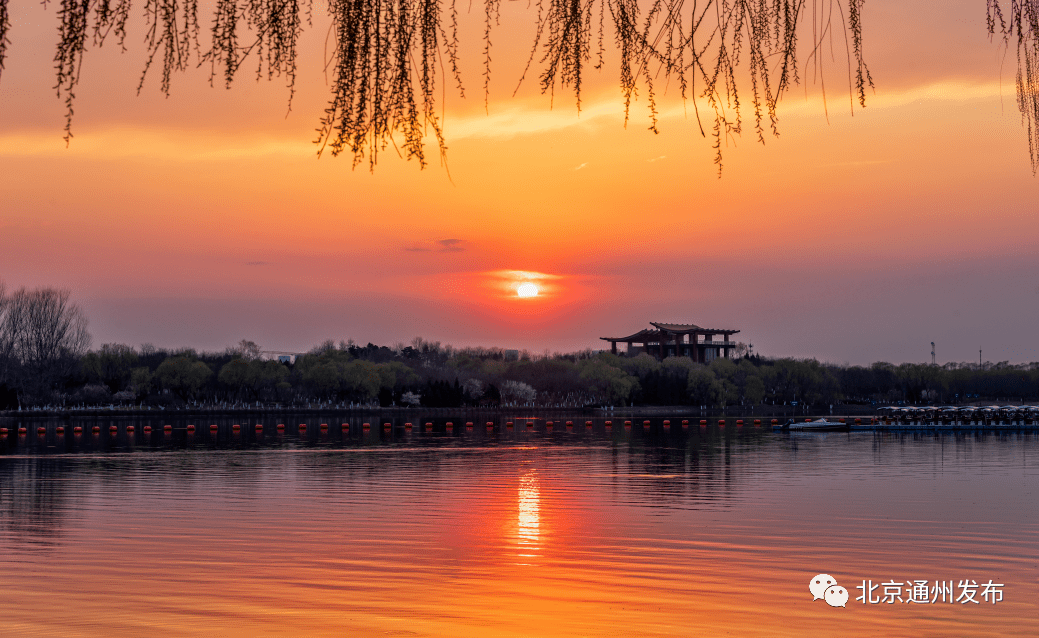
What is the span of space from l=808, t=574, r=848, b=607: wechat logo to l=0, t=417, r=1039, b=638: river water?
0.19 metres

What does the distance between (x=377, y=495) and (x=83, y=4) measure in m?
50.5

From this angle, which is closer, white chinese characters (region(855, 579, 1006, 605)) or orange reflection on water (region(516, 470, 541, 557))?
white chinese characters (region(855, 579, 1006, 605))

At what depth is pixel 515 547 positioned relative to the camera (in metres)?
36.8

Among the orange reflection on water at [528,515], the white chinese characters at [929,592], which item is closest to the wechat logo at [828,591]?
the white chinese characters at [929,592]

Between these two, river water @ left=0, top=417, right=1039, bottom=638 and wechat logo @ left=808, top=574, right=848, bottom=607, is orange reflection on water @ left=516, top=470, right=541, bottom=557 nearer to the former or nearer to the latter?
river water @ left=0, top=417, right=1039, bottom=638

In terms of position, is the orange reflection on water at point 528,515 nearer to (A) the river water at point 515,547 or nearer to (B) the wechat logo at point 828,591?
(A) the river water at point 515,547

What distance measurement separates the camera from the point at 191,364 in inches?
6978

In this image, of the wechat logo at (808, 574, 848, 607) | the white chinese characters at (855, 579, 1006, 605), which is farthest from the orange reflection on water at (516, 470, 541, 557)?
the white chinese characters at (855, 579, 1006, 605)

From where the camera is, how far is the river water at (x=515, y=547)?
24.1m

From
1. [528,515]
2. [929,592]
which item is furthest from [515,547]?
[929,592]

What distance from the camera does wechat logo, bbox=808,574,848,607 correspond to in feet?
85.3

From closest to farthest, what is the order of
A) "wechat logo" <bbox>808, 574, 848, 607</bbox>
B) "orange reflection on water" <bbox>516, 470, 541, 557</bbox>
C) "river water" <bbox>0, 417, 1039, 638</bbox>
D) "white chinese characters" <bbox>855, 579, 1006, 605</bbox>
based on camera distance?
"river water" <bbox>0, 417, 1039, 638</bbox>
"wechat logo" <bbox>808, 574, 848, 607</bbox>
"white chinese characters" <bbox>855, 579, 1006, 605</bbox>
"orange reflection on water" <bbox>516, 470, 541, 557</bbox>

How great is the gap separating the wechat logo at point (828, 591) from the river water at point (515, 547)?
0.62 feet

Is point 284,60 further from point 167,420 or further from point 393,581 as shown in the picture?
point 167,420
